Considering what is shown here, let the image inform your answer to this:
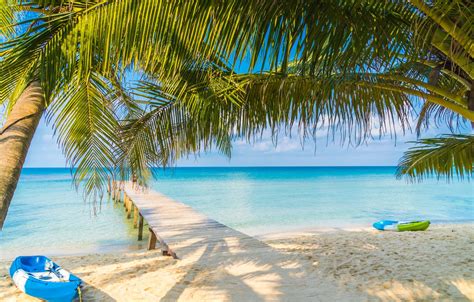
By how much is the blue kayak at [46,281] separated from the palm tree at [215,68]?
1575 mm

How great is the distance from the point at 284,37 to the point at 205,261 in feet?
13.2

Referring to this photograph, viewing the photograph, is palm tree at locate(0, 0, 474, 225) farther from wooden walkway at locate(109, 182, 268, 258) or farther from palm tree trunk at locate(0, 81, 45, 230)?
wooden walkway at locate(109, 182, 268, 258)

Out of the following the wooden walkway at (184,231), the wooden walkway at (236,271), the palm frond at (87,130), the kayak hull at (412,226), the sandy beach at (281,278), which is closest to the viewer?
the palm frond at (87,130)

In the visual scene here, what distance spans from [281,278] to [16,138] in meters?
3.16

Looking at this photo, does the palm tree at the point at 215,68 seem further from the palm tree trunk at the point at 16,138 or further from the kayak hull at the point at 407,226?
the kayak hull at the point at 407,226

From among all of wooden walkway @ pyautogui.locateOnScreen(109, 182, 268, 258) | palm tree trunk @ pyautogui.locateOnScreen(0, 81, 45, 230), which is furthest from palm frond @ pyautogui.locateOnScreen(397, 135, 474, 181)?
palm tree trunk @ pyautogui.locateOnScreen(0, 81, 45, 230)

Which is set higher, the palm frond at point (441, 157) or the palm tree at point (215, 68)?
the palm tree at point (215, 68)

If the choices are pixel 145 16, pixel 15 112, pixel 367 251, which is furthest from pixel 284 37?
pixel 367 251

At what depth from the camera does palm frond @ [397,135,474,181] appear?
15.6ft

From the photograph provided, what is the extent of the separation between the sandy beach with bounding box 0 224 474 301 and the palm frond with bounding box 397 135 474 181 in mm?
1450

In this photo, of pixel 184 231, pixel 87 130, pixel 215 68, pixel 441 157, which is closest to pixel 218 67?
pixel 215 68

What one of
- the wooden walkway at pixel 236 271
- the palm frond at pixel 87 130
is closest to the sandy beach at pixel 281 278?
the wooden walkway at pixel 236 271

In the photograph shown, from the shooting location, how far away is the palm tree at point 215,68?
1597 millimetres

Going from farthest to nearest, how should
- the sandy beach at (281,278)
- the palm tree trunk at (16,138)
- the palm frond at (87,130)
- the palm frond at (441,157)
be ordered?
the palm frond at (441,157) < the sandy beach at (281,278) < the palm frond at (87,130) < the palm tree trunk at (16,138)
